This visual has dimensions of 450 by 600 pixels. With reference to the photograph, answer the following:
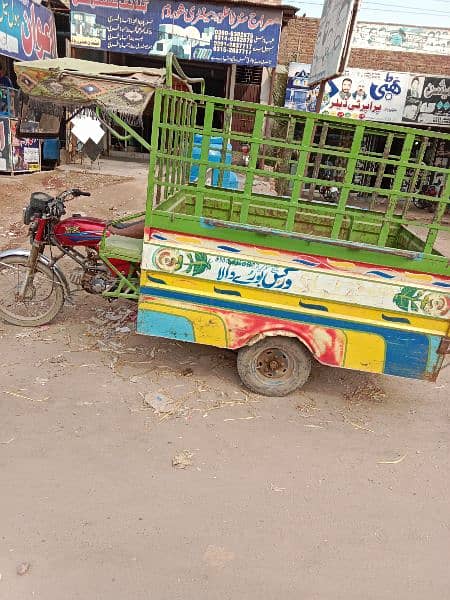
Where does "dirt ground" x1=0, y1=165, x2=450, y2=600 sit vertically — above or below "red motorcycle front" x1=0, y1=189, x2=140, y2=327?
below

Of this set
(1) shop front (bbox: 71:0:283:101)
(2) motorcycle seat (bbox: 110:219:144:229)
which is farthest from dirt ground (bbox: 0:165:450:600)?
(1) shop front (bbox: 71:0:283:101)

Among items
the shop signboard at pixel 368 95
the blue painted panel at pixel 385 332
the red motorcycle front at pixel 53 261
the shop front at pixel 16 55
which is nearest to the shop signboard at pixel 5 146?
the shop front at pixel 16 55

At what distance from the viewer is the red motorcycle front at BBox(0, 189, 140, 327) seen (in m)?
4.04

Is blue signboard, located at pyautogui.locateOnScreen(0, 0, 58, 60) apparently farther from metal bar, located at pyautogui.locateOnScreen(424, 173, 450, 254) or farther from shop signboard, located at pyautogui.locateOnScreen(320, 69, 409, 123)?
metal bar, located at pyautogui.locateOnScreen(424, 173, 450, 254)

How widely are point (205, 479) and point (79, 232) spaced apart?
2457mm

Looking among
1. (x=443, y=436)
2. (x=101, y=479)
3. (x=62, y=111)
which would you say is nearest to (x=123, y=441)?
(x=101, y=479)

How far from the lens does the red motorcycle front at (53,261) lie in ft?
13.3

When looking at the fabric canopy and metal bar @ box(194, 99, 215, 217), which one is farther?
the fabric canopy

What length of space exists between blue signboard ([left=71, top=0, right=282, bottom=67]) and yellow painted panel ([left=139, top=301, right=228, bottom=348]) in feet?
39.0

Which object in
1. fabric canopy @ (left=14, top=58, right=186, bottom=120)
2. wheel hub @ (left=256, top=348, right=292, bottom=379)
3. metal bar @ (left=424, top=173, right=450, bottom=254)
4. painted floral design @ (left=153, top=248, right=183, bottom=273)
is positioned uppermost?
fabric canopy @ (left=14, top=58, right=186, bottom=120)

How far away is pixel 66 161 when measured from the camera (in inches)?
510

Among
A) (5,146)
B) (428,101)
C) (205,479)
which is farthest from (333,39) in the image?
(428,101)

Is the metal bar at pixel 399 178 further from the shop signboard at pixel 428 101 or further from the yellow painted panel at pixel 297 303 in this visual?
the shop signboard at pixel 428 101

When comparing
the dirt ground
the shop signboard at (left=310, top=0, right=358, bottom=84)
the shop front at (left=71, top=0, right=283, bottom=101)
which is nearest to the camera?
the dirt ground
